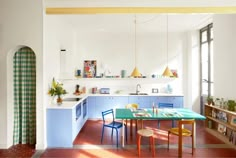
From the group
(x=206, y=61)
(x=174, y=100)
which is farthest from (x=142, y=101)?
(x=206, y=61)

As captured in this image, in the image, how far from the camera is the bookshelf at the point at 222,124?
12.1ft

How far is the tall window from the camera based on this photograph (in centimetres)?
527

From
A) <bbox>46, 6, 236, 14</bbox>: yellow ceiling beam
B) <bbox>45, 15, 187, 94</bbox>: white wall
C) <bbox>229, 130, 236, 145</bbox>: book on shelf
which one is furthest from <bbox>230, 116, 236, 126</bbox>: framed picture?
<bbox>45, 15, 187, 94</bbox>: white wall

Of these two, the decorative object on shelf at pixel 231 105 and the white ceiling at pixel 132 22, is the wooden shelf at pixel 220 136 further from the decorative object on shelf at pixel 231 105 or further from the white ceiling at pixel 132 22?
the white ceiling at pixel 132 22

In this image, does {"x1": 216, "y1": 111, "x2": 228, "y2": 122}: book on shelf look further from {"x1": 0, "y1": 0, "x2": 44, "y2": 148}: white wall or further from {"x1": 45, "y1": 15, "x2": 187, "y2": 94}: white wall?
{"x1": 0, "y1": 0, "x2": 44, "y2": 148}: white wall

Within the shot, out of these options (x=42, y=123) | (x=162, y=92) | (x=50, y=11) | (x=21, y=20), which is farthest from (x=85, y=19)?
(x=162, y=92)

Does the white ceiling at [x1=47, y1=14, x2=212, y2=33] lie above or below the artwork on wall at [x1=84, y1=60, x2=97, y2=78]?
above

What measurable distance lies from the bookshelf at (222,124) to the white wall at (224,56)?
1.36 feet

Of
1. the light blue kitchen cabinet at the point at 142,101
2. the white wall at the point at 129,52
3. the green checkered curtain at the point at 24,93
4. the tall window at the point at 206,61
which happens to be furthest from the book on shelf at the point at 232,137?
the green checkered curtain at the point at 24,93

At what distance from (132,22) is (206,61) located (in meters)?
2.81

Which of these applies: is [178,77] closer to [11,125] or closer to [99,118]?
[99,118]

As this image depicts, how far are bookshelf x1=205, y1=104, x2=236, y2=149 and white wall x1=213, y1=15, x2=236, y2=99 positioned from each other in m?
0.42

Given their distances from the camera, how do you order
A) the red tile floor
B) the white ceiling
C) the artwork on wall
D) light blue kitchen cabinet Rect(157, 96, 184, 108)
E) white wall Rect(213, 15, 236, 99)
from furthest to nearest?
the artwork on wall → light blue kitchen cabinet Rect(157, 96, 184, 108) → the white ceiling → white wall Rect(213, 15, 236, 99) → the red tile floor

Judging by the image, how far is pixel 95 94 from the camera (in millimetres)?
6078
